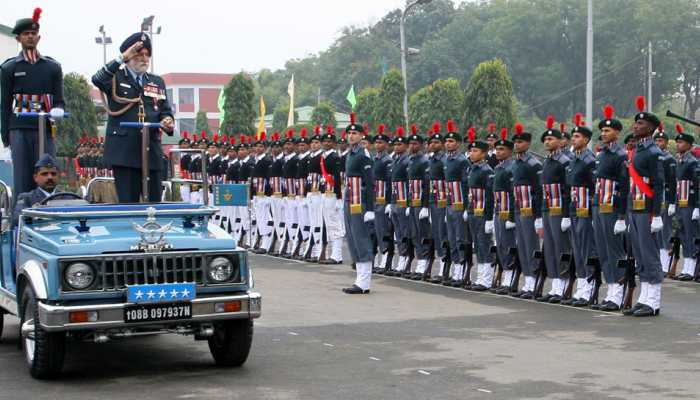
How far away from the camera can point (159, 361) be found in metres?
10.1

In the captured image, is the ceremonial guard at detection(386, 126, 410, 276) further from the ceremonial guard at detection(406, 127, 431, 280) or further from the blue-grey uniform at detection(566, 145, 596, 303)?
the blue-grey uniform at detection(566, 145, 596, 303)

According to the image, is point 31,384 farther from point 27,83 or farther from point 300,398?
point 27,83

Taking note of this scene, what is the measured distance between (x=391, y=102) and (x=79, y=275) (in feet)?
111

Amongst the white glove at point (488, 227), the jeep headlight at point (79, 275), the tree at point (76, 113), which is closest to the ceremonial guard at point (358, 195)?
the white glove at point (488, 227)

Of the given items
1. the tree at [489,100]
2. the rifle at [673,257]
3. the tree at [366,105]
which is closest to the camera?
the rifle at [673,257]

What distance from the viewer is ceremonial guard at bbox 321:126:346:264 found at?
20.9 meters

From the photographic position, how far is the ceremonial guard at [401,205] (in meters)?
18.3

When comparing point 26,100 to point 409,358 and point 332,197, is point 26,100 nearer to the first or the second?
point 409,358

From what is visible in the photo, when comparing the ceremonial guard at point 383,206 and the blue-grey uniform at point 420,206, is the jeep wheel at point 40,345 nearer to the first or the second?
the blue-grey uniform at point 420,206

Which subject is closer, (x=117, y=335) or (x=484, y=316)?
(x=117, y=335)

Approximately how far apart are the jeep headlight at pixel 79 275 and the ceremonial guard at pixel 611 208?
266 inches

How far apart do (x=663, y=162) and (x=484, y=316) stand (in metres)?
2.61

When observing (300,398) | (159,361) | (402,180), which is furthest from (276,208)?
(300,398)

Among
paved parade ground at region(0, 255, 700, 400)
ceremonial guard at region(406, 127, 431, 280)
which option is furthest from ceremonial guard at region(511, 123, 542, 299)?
ceremonial guard at region(406, 127, 431, 280)
